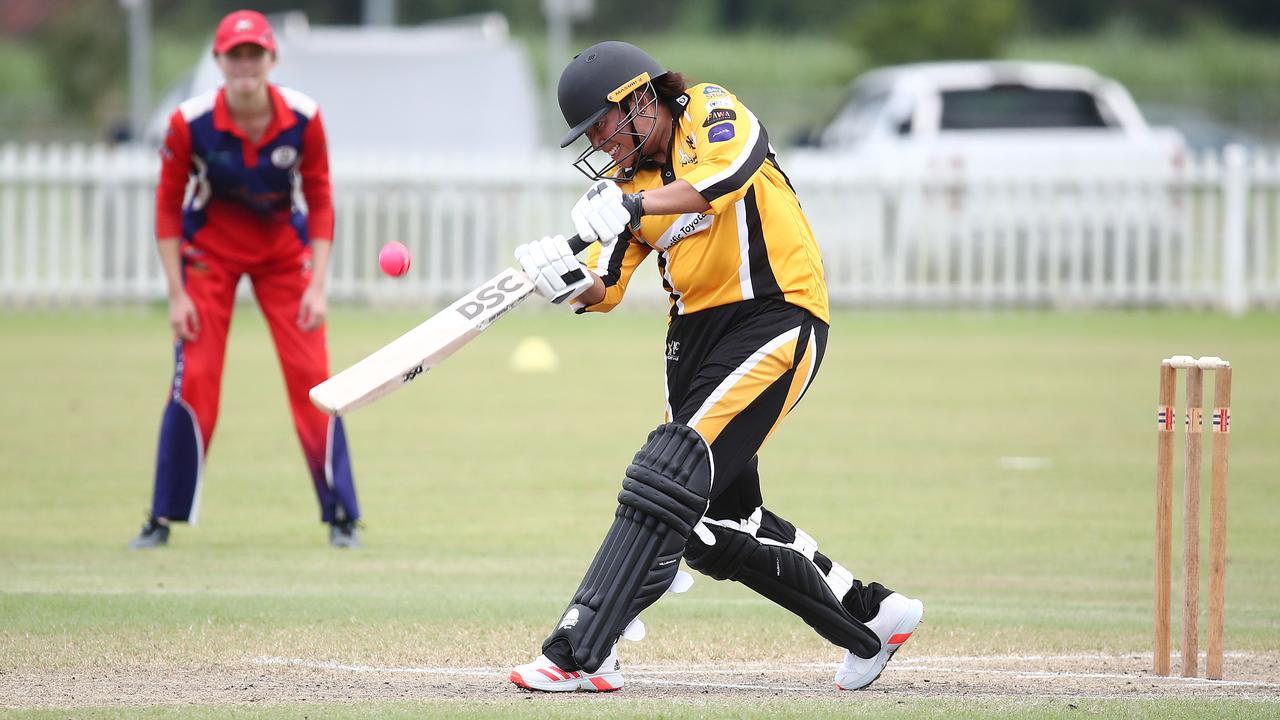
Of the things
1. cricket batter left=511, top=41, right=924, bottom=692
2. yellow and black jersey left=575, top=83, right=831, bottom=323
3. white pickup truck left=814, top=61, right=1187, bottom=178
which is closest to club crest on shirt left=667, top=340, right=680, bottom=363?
cricket batter left=511, top=41, right=924, bottom=692

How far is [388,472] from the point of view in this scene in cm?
1087

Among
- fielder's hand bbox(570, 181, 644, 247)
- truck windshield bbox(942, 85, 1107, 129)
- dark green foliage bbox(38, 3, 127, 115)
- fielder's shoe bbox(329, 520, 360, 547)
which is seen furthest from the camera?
dark green foliage bbox(38, 3, 127, 115)

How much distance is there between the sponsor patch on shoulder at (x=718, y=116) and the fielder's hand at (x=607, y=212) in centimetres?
34

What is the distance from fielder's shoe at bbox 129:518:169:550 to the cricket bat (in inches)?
125

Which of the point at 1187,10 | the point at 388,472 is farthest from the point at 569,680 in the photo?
the point at 1187,10

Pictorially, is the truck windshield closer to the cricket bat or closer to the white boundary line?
the white boundary line

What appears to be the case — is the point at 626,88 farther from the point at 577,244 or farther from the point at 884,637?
the point at 884,637

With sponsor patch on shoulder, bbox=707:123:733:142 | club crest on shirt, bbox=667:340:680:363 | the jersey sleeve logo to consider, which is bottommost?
club crest on shirt, bbox=667:340:680:363

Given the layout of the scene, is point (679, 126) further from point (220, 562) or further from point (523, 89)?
point (523, 89)

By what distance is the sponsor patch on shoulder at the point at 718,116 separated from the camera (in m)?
5.72

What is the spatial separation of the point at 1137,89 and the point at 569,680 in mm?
42563

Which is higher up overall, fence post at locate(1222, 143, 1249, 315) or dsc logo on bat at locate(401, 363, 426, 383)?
dsc logo on bat at locate(401, 363, 426, 383)

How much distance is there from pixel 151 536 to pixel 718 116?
13.5 ft

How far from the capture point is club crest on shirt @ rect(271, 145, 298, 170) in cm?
841
